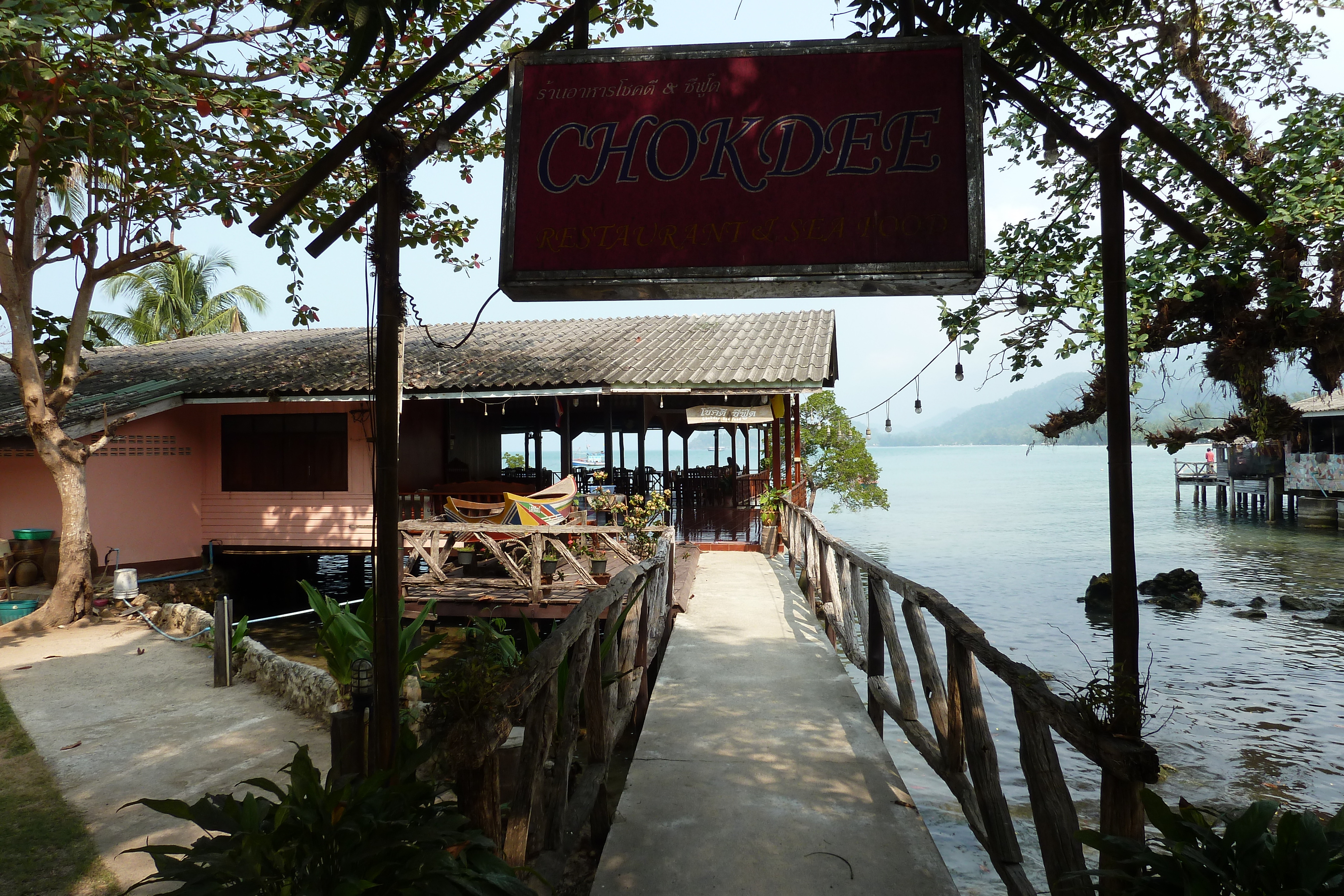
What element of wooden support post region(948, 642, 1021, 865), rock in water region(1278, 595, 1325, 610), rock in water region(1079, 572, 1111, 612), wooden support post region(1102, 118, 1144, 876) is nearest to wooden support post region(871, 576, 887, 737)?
wooden support post region(948, 642, 1021, 865)

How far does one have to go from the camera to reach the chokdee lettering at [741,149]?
2789 mm

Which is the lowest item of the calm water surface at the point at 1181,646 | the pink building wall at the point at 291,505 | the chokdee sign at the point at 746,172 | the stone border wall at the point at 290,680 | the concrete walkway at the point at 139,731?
the calm water surface at the point at 1181,646

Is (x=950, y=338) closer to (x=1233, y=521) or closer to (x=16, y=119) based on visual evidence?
(x=16, y=119)

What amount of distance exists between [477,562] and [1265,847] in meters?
9.45

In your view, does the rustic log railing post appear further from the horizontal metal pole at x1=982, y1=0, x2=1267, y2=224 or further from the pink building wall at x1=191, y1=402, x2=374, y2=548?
the pink building wall at x1=191, y1=402, x2=374, y2=548

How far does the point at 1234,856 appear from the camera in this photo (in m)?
2.21

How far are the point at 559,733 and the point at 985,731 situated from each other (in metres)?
2.05

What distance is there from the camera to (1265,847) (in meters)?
2.13

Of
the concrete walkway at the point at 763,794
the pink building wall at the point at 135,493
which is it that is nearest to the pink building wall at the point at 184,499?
the pink building wall at the point at 135,493

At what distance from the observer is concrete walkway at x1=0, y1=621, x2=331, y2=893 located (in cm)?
438

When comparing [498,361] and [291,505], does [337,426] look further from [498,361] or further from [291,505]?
[498,361]

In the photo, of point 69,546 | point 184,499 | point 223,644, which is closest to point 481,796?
point 223,644

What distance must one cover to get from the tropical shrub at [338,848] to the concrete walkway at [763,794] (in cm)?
100

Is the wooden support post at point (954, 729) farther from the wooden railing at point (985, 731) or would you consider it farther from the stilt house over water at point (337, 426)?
the stilt house over water at point (337, 426)
